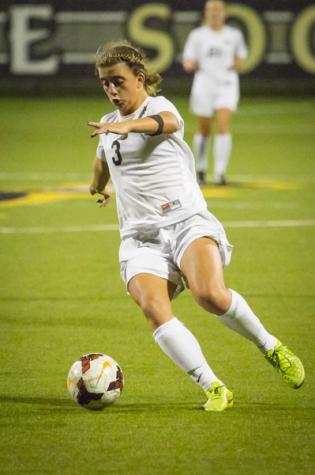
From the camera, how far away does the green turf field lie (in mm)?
6176

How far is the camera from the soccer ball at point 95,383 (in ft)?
22.8

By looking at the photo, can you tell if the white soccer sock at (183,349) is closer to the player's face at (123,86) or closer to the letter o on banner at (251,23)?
the player's face at (123,86)

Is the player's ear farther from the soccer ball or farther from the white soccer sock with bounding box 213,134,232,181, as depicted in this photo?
the white soccer sock with bounding box 213,134,232,181

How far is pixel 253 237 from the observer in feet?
43.6

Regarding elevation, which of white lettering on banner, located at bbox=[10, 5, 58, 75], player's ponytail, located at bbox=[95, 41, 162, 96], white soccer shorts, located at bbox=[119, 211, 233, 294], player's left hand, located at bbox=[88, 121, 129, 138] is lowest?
white lettering on banner, located at bbox=[10, 5, 58, 75]

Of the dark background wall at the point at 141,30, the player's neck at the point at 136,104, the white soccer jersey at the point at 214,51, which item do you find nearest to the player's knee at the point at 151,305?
the player's neck at the point at 136,104

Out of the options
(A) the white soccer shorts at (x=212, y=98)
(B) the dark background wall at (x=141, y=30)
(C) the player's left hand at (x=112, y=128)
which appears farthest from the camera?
(B) the dark background wall at (x=141, y=30)

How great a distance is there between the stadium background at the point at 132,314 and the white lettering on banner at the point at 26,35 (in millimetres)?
1559

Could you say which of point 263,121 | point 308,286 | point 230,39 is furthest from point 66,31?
point 308,286

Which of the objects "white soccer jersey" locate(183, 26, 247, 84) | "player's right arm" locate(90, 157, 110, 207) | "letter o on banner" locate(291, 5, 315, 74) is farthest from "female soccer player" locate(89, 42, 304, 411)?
"letter o on banner" locate(291, 5, 315, 74)

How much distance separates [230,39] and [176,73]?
36.9 ft

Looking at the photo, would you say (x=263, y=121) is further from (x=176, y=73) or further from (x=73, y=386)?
(x=73, y=386)

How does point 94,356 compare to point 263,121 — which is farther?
point 263,121

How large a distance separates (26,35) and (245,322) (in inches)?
891
